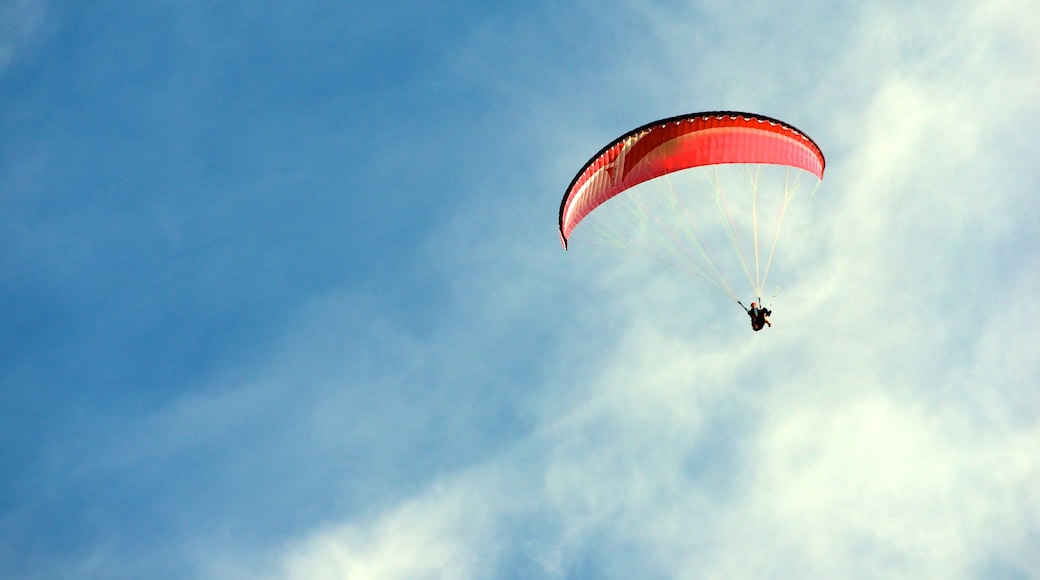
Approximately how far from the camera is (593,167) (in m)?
29.2

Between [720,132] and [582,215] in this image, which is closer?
[720,132]

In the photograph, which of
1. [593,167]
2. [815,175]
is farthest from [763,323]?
[593,167]

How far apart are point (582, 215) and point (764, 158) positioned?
5.89 m

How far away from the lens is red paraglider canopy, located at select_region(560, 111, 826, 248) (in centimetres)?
2842

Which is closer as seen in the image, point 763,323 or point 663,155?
point 663,155

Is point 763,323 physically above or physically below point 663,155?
below

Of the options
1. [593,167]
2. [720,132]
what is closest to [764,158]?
[720,132]

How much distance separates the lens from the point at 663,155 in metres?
28.9

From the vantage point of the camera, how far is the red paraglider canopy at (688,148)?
28422mm

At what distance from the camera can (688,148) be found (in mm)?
28859

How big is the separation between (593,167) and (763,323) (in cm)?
766

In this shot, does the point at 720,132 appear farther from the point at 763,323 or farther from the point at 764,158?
the point at 763,323

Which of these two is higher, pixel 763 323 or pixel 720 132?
pixel 720 132

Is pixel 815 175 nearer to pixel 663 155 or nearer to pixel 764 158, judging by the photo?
pixel 764 158
